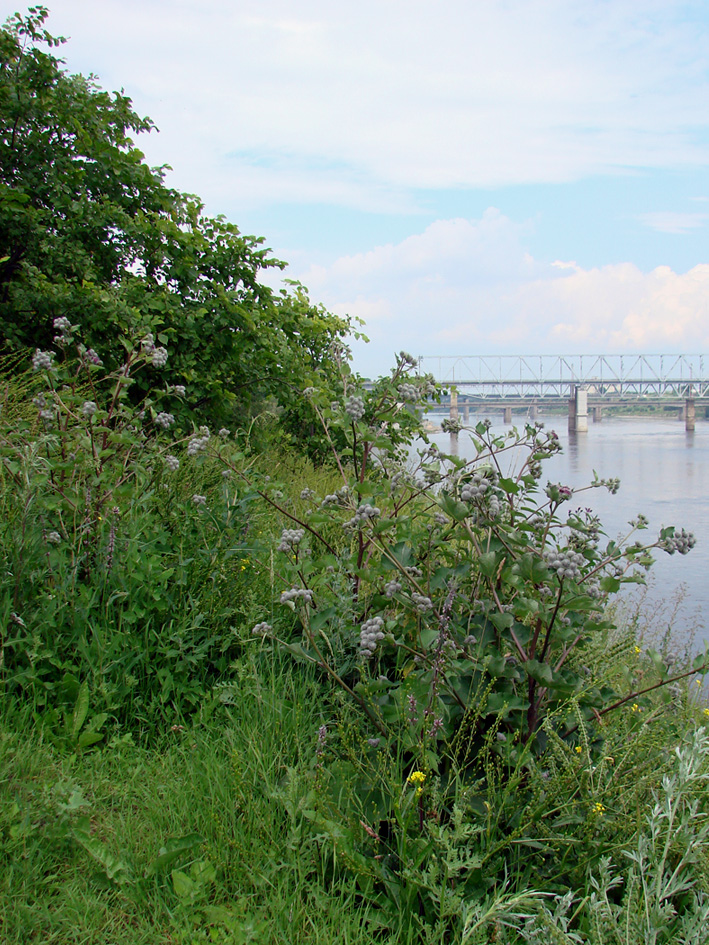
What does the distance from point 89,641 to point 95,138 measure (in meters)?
4.66

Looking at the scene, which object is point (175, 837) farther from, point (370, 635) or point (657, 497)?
point (657, 497)

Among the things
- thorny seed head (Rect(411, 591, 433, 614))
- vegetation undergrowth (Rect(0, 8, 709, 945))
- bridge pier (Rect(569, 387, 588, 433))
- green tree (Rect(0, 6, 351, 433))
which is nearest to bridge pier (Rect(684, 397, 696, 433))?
bridge pier (Rect(569, 387, 588, 433))

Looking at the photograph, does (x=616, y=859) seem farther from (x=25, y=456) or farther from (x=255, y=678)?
(x=25, y=456)

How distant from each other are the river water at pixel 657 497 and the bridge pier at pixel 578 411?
0.38 metres

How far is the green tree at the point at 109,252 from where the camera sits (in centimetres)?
511

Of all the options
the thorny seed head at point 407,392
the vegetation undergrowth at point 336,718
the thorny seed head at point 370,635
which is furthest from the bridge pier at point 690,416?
the thorny seed head at point 370,635

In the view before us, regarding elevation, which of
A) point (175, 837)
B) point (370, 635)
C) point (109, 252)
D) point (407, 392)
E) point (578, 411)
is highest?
point (109, 252)

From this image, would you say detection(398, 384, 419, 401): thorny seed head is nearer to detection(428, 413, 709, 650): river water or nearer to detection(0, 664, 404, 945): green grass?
detection(428, 413, 709, 650): river water

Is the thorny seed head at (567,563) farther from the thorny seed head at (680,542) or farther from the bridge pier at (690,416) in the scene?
the bridge pier at (690,416)

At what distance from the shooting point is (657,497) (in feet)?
22.2

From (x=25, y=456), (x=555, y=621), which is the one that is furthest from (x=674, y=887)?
(x=25, y=456)

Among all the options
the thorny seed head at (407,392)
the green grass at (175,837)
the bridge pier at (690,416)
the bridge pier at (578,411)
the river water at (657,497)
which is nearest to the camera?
the green grass at (175,837)

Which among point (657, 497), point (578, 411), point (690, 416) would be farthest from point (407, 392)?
point (690, 416)

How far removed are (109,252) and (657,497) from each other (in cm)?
554
